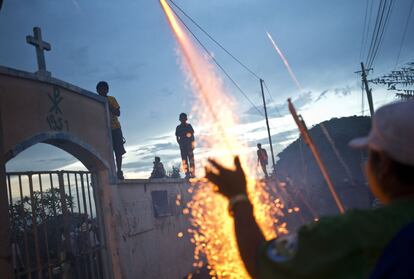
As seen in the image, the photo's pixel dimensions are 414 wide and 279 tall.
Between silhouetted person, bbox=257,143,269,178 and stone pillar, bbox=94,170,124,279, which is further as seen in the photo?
silhouetted person, bbox=257,143,269,178

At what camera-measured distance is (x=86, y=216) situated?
778 centimetres

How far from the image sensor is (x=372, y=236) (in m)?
1.43

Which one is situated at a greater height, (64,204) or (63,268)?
(64,204)

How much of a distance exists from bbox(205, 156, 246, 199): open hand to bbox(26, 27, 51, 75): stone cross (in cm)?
596

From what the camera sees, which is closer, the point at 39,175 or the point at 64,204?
the point at 39,175

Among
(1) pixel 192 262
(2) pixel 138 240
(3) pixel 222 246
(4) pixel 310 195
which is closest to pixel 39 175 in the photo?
(2) pixel 138 240

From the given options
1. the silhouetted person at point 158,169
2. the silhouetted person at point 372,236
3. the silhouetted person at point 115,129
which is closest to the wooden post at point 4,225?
the silhouetted person at point 372,236

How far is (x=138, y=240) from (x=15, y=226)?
3.47 m

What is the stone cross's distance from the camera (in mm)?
7153

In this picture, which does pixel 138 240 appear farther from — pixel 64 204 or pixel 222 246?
pixel 64 204

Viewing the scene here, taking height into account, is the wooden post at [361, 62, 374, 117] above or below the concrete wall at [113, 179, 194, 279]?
above

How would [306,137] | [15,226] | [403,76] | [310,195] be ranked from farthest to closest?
[403,76], [310,195], [15,226], [306,137]

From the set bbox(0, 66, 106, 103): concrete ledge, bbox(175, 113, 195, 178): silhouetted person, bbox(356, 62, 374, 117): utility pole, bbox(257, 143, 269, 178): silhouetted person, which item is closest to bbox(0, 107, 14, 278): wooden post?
bbox(0, 66, 106, 103): concrete ledge

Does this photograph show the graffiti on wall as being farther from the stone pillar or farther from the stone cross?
the stone pillar
